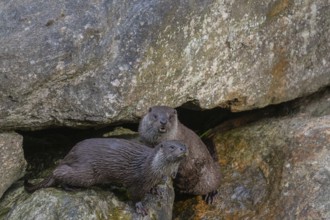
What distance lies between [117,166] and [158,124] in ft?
2.14

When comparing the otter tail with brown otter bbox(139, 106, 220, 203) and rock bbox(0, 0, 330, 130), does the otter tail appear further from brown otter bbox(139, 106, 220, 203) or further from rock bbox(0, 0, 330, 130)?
brown otter bbox(139, 106, 220, 203)

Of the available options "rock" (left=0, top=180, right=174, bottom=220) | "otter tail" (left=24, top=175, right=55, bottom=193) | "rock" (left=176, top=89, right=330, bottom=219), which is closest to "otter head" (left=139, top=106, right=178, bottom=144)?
"rock" (left=0, top=180, right=174, bottom=220)

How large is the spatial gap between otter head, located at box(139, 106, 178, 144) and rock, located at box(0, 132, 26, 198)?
1152 millimetres

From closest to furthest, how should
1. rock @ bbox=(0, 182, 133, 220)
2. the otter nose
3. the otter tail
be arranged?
rock @ bbox=(0, 182, 133, 220), the otter tail, the otter nose

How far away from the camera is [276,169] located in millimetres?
6598

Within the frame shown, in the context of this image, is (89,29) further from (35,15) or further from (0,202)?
(0,202)

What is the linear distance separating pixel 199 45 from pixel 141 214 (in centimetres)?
163

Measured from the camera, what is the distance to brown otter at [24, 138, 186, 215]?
19.1 ft

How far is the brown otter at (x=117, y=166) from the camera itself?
5.82m

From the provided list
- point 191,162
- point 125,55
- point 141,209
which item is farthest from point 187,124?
point 141,209

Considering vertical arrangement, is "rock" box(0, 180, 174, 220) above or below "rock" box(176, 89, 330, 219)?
below

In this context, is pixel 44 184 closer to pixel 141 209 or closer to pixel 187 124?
pixel 141 209

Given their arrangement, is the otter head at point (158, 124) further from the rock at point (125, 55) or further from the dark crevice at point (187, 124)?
the dark crevice at point (187, 124)

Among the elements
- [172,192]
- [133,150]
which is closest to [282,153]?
[172,192]
